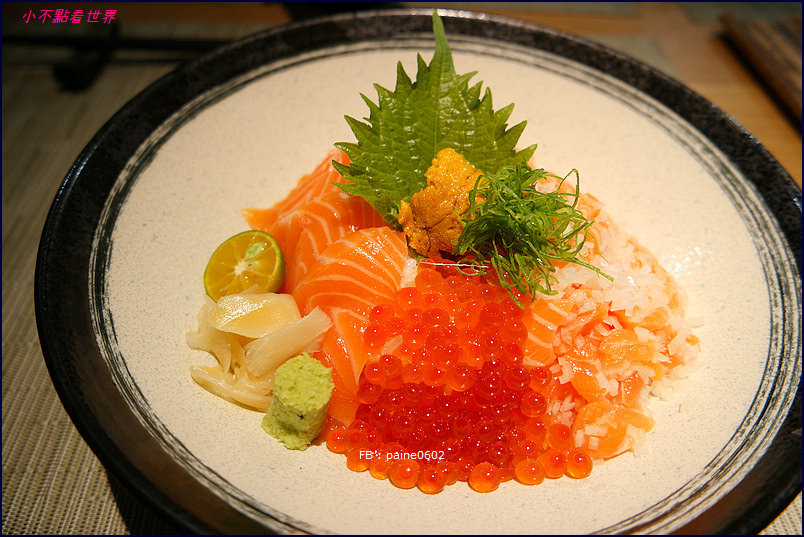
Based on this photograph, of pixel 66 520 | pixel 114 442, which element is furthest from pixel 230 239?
pixel 66 520

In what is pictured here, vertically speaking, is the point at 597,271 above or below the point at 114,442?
above

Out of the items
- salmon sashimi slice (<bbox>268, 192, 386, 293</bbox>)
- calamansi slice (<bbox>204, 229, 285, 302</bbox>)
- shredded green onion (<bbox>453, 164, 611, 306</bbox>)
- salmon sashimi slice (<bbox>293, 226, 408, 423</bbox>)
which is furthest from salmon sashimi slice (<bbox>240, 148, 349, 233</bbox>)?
shredded green onion (<bbox>453, 164, 611, 306</bbox>)

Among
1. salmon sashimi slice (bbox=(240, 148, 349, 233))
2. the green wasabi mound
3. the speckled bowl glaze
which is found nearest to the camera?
the speckled bowl glaze

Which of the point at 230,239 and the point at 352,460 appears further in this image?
the point at 230,239

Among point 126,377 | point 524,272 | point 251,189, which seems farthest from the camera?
point 251,189

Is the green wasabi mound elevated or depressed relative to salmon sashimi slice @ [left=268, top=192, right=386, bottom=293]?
depressed

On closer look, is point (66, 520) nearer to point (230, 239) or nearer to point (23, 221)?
point (230, 239)

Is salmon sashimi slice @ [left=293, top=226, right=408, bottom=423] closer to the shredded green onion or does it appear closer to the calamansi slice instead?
the calamansi slice

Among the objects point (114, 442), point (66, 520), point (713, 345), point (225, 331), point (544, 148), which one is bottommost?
point (66, 520)

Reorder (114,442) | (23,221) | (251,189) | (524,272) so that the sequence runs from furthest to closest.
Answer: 1. (23,221)
2. (251,189)
3. (524,272)
4. (114,442)
